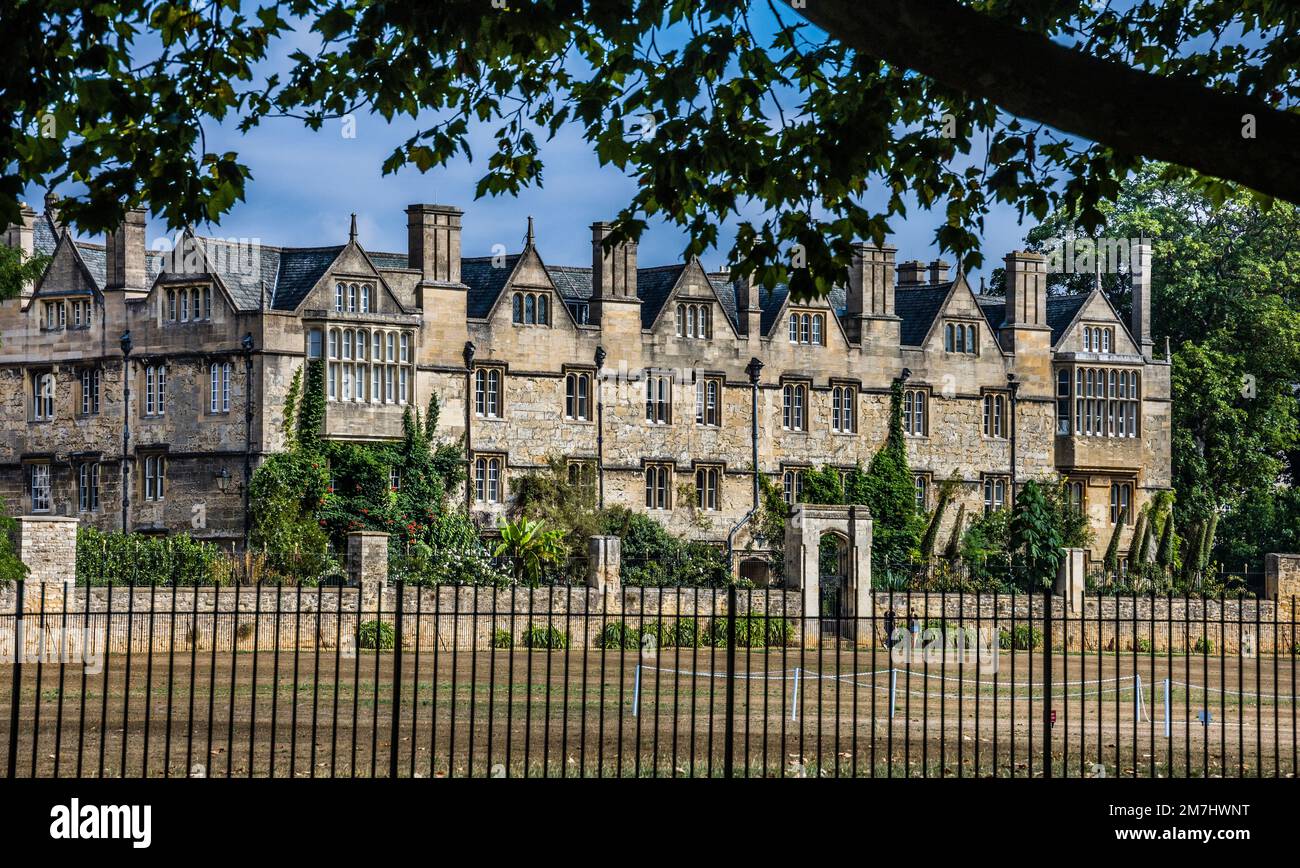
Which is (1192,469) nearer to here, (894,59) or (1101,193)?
(1101,193)

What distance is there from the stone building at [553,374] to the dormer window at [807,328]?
0.07 metres

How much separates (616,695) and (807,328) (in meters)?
29.5

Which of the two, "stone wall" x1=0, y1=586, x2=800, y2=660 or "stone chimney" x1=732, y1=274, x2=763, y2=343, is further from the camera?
"stone chimney" x1=732, y1=274, x2=763, y2=343

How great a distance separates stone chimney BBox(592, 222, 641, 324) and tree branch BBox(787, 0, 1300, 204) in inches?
1619

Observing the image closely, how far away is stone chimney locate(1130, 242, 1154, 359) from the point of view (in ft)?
198

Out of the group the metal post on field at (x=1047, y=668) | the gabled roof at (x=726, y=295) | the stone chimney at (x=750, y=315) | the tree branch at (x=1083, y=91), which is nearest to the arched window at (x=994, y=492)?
the stone chimney at (x=750, y=315)

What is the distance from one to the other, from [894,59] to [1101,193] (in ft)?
14.0

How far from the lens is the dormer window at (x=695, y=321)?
5397 cm

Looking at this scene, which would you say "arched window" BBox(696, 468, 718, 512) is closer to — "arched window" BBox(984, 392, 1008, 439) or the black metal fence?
"arched window" BBox(984, 392, 1008, 439)

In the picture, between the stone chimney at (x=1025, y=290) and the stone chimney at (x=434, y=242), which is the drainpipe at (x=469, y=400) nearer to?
the stone chimney at (x=434, y=242)

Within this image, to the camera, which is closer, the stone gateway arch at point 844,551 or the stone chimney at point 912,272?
the stone gateway arch at point 844,551

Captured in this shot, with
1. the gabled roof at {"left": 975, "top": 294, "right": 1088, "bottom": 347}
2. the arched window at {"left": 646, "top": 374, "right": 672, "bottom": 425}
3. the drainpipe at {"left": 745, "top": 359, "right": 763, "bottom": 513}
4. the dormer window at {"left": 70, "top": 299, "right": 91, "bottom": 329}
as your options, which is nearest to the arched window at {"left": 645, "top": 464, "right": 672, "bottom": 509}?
the arched window at {"left": 646, "top": 374, "right": 672, "bottom": 425}
